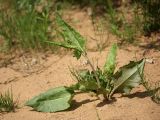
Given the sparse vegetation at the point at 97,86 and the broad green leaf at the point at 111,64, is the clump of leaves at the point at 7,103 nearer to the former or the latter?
the sparse vegetation at the point at 97,86

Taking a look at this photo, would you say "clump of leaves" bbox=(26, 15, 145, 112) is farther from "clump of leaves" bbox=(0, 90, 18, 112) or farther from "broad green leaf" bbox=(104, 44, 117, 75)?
"clump of leaves" bbox=(0, 90, 18, 112)

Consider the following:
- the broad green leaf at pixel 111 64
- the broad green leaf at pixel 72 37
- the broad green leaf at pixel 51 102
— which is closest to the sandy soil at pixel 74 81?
the broad green leaf at pixel 51 102

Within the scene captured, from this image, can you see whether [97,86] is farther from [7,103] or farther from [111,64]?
[7,103]

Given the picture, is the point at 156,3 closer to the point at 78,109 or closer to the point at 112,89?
the point at 112,89

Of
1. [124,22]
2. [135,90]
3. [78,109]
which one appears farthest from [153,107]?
[124,22]

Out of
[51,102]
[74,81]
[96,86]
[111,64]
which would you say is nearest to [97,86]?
[96,86]

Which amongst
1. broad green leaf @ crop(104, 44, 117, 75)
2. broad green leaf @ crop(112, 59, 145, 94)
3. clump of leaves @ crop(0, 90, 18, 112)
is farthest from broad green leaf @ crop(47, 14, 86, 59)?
clump of leaves @ crop(0, 90, 18, 112)

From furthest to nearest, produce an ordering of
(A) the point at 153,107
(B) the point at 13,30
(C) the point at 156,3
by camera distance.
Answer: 1. (B) the point at 13,30
2. (C) the point at 156,3
3. (A) the point at 153,107
